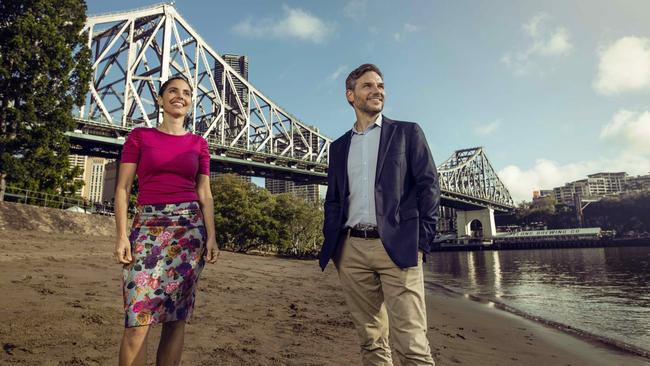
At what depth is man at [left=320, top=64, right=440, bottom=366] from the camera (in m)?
2.48

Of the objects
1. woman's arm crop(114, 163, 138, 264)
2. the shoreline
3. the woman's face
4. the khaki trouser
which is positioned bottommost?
the shoreline

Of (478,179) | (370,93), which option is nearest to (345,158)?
(370,93)

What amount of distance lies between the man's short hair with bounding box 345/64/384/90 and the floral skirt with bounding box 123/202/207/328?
4.76 feet

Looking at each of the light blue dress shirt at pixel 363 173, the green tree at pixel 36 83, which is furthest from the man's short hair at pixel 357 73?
the green tree at pixel 36 83

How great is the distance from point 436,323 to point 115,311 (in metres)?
5.67

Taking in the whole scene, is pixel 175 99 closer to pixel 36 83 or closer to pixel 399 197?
pixel 399 197

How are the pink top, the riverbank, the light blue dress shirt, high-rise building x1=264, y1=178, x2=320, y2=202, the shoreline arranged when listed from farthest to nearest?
1. high-rise building x1=264, y1=178, x2=320, y2=202
2. the shoreline
3. the riverbank
4. the light blue dress shirt
5. the pink top

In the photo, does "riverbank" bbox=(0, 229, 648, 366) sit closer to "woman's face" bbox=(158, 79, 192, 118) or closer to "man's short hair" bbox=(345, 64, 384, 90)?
"woman's face" bbox=(158, 79, 192, 118)

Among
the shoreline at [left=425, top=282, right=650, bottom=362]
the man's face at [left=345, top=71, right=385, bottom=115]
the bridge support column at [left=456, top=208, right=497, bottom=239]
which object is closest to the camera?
the man's face at [left=345, top=71, right=385, bottom=115]

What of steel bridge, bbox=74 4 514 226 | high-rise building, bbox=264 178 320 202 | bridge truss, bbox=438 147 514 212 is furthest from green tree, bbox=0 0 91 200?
high-rise building, bbox=264 178 320 202

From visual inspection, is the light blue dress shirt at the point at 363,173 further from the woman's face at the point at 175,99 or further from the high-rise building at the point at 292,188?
the high-rise building at the point at 292,188

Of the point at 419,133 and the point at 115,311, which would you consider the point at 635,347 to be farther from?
the point at 115,311

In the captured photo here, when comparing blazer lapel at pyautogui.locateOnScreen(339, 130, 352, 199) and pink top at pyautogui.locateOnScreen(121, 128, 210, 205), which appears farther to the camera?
blazer lapel at pyautogui.locateOnScreen(339, 130, 352, 199)

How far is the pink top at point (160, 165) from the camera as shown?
2594mm
